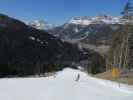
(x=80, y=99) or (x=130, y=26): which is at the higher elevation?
(x=130, y=26)

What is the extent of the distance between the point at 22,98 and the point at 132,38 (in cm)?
6564

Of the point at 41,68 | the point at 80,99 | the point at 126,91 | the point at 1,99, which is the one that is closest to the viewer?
the point at 1,99

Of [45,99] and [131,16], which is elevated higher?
[131,16]

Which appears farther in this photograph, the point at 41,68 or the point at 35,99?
the point at 41,68

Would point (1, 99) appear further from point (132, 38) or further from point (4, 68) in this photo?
point (4, 68)

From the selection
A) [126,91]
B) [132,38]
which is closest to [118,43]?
[132,38]

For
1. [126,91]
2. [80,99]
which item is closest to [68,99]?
[80,99]

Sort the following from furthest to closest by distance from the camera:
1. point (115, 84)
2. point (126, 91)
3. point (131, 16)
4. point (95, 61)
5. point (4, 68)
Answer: point (95, 61) < point (4, 68) < point (131, 16) < point (115, 84) < point (126, 91)

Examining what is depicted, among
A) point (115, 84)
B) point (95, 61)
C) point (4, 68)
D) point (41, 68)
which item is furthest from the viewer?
point (41, 68)

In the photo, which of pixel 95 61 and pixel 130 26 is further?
pixel 95 61

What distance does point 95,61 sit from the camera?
136 metres

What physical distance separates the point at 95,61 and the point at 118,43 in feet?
143

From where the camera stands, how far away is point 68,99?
20469mm

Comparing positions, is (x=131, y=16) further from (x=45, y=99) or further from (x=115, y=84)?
(x=45, y=99)
